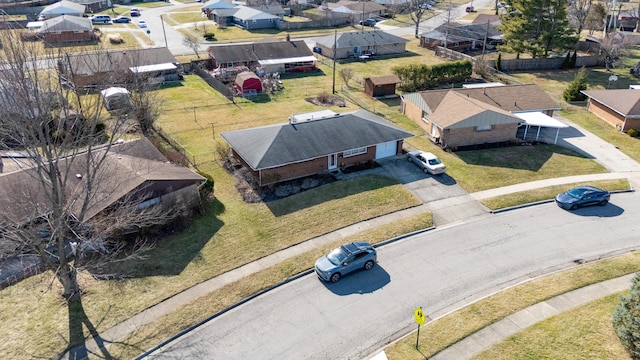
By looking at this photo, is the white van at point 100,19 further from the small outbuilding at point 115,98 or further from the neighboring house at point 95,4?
the small outbuilding at point 115,98

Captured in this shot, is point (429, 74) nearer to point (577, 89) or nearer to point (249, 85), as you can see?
point (577, 89)

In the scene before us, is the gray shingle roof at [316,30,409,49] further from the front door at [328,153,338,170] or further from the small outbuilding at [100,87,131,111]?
the front door at [328,153,338,170]

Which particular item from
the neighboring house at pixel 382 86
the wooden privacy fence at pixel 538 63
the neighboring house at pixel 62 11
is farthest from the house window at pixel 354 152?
the neighboring house at pixel 62 11

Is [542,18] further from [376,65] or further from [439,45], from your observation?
[376,65]

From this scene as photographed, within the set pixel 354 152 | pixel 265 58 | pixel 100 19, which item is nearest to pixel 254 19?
pixel 265 58

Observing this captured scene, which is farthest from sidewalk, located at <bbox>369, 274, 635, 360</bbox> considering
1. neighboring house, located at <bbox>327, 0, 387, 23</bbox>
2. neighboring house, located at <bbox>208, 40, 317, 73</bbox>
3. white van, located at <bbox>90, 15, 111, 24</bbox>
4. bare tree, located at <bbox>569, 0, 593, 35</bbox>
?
white van, located at <bbox>90, 15, 111, 24</bbox>
